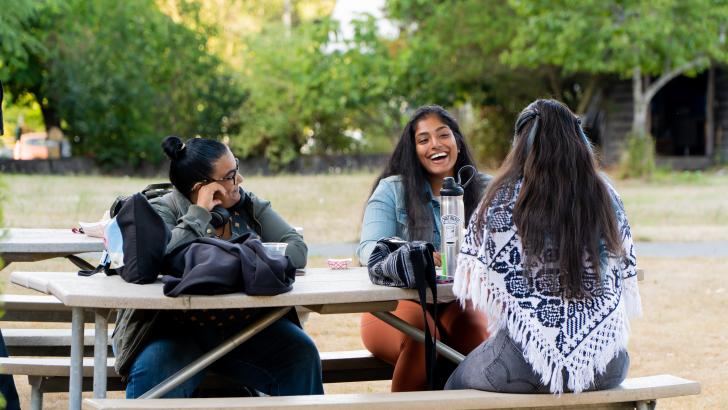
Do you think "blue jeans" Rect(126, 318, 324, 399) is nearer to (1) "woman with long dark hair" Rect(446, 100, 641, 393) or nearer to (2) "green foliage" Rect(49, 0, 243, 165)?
(1) "woman with long dark hair" Rect(446, 100, 641, 393)

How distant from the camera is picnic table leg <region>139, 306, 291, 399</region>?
3.68 m

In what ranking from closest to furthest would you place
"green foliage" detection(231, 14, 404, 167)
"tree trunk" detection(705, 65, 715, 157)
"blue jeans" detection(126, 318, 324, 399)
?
A: "blue jeans" detection(126, 318, 324, 399)
"tree trunk" detection(705, 65, 715, 157)
"green foliage" detection(231, 14, 404, 167)

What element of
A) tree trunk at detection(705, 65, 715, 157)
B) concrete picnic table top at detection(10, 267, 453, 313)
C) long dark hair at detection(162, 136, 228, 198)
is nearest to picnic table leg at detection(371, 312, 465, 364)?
concrete picnic table top at detection(10, 267, 453, 313)

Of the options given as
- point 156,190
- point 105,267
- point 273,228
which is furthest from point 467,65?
point 105,267

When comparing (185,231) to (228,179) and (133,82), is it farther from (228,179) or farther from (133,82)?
(133,82)

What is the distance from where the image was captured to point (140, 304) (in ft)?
11.4

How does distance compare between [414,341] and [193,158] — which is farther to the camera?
[414,341]

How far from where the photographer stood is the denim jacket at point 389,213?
15.2 feet

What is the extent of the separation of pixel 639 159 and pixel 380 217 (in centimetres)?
2067

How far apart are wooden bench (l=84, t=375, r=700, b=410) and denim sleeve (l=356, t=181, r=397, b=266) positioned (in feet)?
3.31

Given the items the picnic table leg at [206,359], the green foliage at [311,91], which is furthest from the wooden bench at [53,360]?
the green foliage at [311,91]

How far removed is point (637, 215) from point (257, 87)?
18046mm

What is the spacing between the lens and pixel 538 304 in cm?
354

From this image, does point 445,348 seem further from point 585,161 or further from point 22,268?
point 22,268
